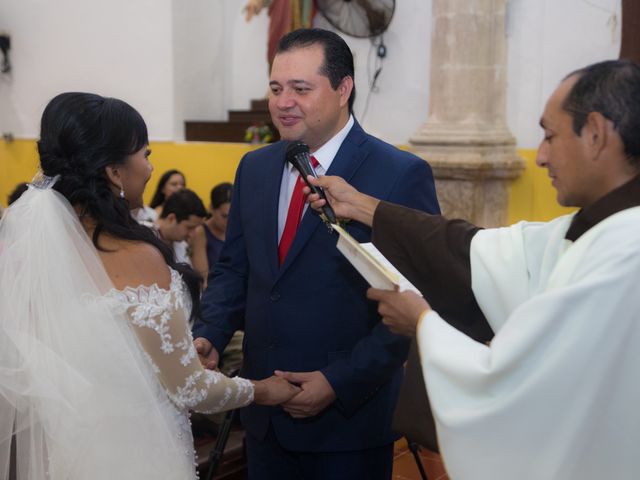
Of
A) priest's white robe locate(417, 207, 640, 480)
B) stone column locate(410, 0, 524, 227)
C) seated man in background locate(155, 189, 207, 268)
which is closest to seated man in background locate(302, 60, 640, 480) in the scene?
priest's white robe locate(417, 207, 640, 480)

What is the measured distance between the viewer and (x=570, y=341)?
56.8 inches

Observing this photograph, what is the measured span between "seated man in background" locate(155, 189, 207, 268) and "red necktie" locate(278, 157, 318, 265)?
108 inches

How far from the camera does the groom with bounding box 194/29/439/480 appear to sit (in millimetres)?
2223

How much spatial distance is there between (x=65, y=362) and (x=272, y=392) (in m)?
0.54

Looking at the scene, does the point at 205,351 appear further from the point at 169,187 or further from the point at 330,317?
the point at 169,187

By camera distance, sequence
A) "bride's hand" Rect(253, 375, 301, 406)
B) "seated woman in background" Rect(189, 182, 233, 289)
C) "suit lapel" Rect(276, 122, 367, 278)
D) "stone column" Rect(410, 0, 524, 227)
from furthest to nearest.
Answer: "stone column" Rect(410, 0, 524, 227), "seated woman in background" Rect(189, 182, 233, 289), "suit lapel" Rect(276, 122, 367, 278), "bride's hand" Rect(253, 375, 301, 406)

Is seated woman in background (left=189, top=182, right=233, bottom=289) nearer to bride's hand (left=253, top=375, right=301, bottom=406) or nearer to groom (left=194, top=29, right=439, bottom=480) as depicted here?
groom (left=194, top=29, right=439, bottom=480)

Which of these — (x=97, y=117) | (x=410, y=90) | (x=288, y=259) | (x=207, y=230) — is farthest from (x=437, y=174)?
(x=97, y=117)

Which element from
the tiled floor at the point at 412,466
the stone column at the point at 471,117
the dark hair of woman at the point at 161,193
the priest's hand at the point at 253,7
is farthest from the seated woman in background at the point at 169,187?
the tiled floor at the point at 412,466

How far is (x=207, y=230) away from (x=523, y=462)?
14.0 feet

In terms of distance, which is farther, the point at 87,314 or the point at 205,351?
the point at 205,351

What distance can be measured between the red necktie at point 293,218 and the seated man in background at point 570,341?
63cm

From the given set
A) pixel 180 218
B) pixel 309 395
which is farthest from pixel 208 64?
pixel 309 395

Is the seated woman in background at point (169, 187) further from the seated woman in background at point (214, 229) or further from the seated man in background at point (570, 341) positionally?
the seated man in background at point (570, 341)
